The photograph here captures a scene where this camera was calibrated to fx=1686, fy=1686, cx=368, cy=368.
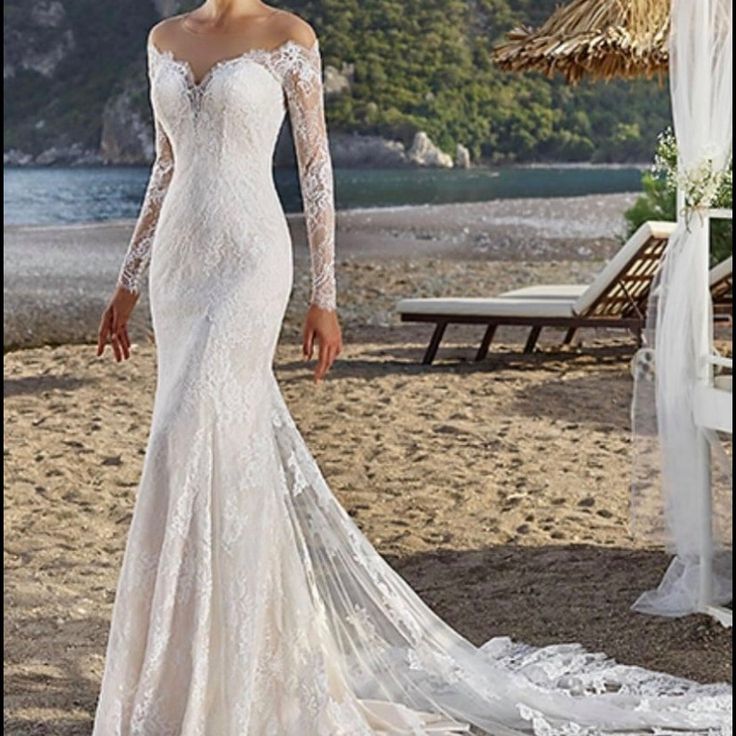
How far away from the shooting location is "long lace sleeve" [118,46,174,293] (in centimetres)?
325

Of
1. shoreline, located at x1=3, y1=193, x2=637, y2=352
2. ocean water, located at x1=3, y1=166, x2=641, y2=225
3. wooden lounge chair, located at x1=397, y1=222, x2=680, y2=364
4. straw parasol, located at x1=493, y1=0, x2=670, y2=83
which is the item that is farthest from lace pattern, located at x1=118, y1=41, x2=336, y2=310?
ocean water, located at x1=3, y1=166, x2=641, y2=225

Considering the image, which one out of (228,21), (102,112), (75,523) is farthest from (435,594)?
(102,112)

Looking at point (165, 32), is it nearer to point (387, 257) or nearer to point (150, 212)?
point (150, 212)

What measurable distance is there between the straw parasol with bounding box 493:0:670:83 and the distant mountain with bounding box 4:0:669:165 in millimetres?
25467

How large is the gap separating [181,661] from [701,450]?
1642 millimetres

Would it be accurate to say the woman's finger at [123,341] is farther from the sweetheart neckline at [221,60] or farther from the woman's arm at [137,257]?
the sweetheart neckline at [221,60]

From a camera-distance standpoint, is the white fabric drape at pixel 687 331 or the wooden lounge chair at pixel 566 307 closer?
the white fabric drape at pixel 687 331

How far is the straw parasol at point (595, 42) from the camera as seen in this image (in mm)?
5328

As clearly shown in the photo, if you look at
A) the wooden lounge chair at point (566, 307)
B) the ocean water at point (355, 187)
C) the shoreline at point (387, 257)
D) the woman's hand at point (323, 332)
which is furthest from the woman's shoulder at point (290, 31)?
the ocean water at point (355, 187)

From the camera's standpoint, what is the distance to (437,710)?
3.37 meters

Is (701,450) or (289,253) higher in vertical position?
(289,253)

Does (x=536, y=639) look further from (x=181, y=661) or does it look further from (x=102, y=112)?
(x=102, y=112)

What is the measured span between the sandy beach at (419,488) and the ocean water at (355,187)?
1771 centimetres

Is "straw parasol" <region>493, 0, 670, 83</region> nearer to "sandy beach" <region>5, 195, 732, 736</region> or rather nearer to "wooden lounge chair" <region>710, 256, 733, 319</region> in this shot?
"wooden lounge chair" <region>710, 256, 733, 319</region>
